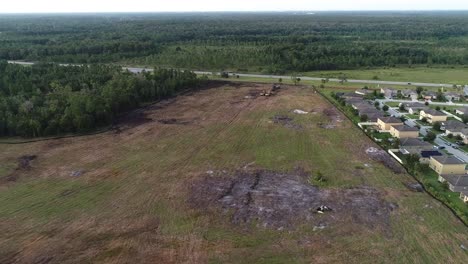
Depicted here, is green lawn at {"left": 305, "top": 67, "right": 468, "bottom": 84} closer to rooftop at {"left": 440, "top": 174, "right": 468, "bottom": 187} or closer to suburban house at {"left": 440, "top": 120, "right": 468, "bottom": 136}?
suburban house at {"left": 440, "top": 120, "right": 468, "bottom": 136}

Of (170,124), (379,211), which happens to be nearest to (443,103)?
(379,211)

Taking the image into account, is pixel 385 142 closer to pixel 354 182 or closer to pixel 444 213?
pixel 354 182

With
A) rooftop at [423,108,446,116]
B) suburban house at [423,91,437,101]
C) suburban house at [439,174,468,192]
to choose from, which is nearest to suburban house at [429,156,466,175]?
suburban house at [439,174,468,192]

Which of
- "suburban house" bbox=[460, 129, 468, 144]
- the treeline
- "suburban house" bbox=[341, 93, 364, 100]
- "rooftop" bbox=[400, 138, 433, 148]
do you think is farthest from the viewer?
"suburban house" bbox=[341, 93, 364, 100]

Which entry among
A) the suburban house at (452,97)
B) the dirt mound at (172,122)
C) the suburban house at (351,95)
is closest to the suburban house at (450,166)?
the suburban house at (351,95)

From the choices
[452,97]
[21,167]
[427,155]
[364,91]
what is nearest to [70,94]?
[21,167]
